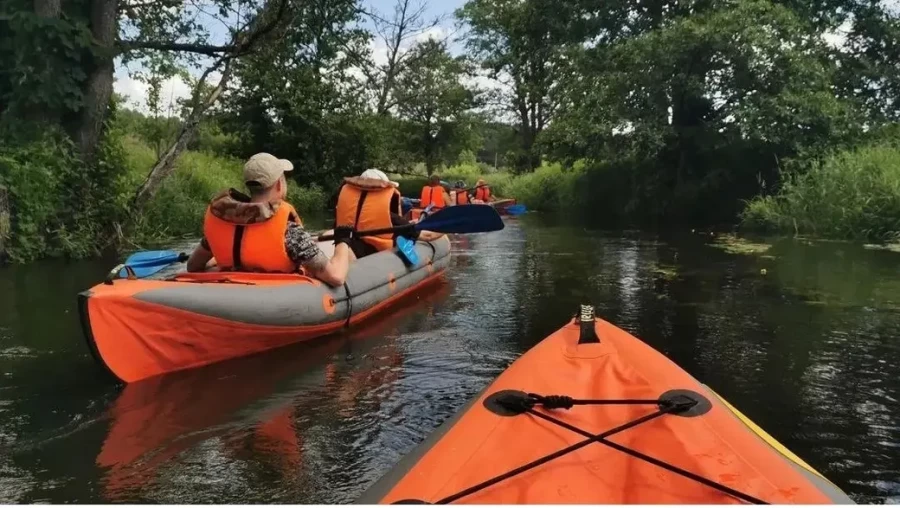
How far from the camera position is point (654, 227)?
46.5ft

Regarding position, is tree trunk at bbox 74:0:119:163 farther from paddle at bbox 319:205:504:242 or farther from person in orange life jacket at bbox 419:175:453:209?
paddle at bbox 319:205:504:242

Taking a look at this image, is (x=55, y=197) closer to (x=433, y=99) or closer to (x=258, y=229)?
(x=258, y=229)

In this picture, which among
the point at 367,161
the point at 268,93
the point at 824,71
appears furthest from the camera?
the point at 367,161

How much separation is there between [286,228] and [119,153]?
580cm

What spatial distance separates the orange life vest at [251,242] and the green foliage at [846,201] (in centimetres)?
886

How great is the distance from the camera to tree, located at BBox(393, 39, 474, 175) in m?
29.7

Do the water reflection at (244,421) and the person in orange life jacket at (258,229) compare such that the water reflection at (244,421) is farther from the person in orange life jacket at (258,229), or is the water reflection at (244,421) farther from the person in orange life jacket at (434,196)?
the person in orange life jacket at (434,196)

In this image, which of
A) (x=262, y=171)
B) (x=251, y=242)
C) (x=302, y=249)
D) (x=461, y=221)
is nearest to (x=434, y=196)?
(x=461, y=221)

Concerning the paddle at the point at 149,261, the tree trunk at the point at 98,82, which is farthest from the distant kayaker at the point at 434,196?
the paddle at the point at 149,261

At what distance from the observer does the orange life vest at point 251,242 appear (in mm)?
4375

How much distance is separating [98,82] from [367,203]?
452 centimetres

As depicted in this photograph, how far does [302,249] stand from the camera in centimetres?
461

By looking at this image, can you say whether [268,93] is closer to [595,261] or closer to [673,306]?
[595,261]

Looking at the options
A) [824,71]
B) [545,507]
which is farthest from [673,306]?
[824,71]
